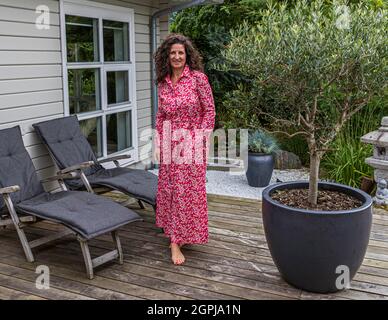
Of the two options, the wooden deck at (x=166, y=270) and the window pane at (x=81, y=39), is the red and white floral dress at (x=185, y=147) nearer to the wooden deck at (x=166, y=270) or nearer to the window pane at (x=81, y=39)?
the wooden deck at (x=166, y=270)

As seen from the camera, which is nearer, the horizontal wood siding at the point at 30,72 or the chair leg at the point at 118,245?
the chair leg at the point at 118,245

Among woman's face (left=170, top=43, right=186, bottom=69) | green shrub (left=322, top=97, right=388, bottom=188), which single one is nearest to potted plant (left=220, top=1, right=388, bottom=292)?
woman's face (left=170, top=43, right=186, bottom=69)

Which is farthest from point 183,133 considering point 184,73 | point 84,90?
point 84,90

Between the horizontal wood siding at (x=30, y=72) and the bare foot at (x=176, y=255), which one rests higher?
the horizontal wood siding at (x=30, y=72)

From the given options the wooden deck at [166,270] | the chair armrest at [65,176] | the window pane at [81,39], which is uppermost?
the window pane at [81,39]

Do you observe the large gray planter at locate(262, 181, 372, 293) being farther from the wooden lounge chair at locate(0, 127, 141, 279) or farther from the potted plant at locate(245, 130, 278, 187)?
the potted plant at locate(245, 130, 278, 187)

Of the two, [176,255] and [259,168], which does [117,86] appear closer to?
[259,168]

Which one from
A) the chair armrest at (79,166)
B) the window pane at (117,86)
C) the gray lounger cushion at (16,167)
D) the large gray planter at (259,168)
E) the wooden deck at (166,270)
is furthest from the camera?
the large gray planter at (259,168)

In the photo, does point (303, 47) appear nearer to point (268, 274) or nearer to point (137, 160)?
point (268, 274)

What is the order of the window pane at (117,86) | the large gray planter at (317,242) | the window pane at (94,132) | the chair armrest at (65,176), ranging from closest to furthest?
the large gray planter at (317,242)
the chair armrest at (65,176)
the window pane at (94,132)
the window pane at (117,86)

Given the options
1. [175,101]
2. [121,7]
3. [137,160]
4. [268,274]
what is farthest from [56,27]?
[268,274]

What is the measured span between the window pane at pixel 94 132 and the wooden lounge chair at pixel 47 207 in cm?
114

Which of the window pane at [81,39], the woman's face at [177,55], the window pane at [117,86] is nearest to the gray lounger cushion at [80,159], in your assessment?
the window pane at [81,39]

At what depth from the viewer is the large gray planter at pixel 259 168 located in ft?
18.9
